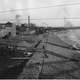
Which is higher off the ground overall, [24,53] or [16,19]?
[16,19]

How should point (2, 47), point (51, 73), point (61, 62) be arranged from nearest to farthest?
point (51, 73) → point (61, 62) → point (2, 47)

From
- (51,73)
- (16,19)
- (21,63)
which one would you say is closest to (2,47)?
(21,63)

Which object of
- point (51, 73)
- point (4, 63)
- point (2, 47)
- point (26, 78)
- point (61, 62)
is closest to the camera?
point (26, 78)

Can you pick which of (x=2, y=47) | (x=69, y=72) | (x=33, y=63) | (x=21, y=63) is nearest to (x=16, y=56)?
(x=21, y=63)

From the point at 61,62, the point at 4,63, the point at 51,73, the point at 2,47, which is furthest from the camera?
the point at 2,47

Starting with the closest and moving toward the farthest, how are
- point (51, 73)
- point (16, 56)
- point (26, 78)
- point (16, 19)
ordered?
point (26, 78) < point (51, 73) < point (16, 56) < point (16, 19)

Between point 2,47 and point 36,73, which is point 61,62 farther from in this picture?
point 2,47

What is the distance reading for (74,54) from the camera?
5.05m

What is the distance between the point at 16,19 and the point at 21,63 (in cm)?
761

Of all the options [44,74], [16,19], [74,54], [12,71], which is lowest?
[12,71]

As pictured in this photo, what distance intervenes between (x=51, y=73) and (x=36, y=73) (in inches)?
22.9

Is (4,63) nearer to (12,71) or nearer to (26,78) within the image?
(12,71)

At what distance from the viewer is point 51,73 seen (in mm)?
3561

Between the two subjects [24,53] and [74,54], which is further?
[24,53]
